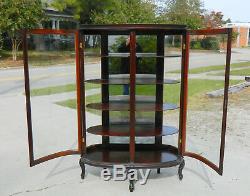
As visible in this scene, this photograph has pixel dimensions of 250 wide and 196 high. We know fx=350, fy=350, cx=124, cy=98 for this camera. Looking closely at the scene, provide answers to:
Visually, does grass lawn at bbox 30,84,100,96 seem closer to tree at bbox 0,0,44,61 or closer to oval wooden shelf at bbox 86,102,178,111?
oval wooden shelf at bbox 86,102,178,111

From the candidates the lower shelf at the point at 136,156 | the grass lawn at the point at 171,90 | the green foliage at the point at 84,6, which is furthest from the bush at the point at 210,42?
the green foliage at the point at 84,6

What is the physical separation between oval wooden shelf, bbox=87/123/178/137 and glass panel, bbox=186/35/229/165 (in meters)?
0.95

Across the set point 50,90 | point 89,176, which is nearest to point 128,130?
point 89,176

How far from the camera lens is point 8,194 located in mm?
3850

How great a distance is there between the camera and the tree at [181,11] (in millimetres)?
36812

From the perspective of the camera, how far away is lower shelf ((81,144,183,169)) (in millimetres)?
4016

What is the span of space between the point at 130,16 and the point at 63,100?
16006 mm

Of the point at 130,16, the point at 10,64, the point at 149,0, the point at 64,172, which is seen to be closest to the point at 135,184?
the point at 64,172

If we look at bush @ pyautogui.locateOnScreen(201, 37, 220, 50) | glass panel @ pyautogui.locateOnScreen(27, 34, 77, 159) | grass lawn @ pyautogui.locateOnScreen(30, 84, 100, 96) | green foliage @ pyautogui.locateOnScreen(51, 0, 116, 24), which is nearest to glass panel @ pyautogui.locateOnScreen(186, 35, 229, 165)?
bush @ pyautogui.locateOnScreen(201, 37, 220, 50)

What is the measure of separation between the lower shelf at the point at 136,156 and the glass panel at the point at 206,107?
758 mm

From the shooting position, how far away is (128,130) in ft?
13.9

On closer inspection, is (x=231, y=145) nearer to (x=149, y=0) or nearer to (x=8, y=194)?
(x=8, y=194)

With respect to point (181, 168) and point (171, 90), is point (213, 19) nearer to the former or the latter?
point (171, 90)

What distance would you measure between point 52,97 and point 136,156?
17.9 feet
